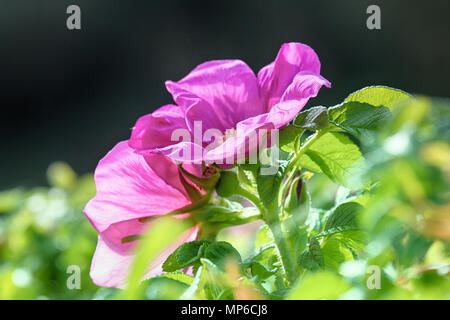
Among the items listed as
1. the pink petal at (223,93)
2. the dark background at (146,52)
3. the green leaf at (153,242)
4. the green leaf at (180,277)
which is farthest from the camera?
the dark background at (146,52)

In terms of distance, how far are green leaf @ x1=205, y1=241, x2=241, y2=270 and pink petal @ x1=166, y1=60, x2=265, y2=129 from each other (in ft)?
0.36

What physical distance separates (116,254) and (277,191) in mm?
117

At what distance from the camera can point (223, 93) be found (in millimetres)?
394

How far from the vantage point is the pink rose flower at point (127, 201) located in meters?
0.36

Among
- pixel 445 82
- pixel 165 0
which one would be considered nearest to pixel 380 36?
pixel 445 82

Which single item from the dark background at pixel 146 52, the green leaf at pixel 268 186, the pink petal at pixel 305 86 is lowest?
the dark background at pixel 146 52

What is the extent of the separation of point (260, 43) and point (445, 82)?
971 mm

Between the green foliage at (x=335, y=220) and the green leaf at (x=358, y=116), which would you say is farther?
the green leaf at (x=358, y=116)

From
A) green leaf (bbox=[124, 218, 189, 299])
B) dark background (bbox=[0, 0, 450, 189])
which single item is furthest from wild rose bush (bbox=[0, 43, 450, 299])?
dark background (bbox=[0, 0, 450, 189])

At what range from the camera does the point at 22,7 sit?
3.54 meters

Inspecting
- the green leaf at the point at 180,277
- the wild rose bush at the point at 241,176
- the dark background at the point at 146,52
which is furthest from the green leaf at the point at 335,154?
the dark background at the point at 146,52

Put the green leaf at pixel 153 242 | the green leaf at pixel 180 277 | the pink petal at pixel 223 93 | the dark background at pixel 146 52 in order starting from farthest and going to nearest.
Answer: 1. the dark background at pixel 146 52
2. the pink petal at pixel 223 93
3. the green leaf at pixel 180 277
4. the green leaf at pixel 153 242

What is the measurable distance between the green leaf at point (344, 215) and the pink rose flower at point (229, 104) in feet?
0.18

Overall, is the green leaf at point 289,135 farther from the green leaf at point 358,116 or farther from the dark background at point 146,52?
the dark background at point 146,52
